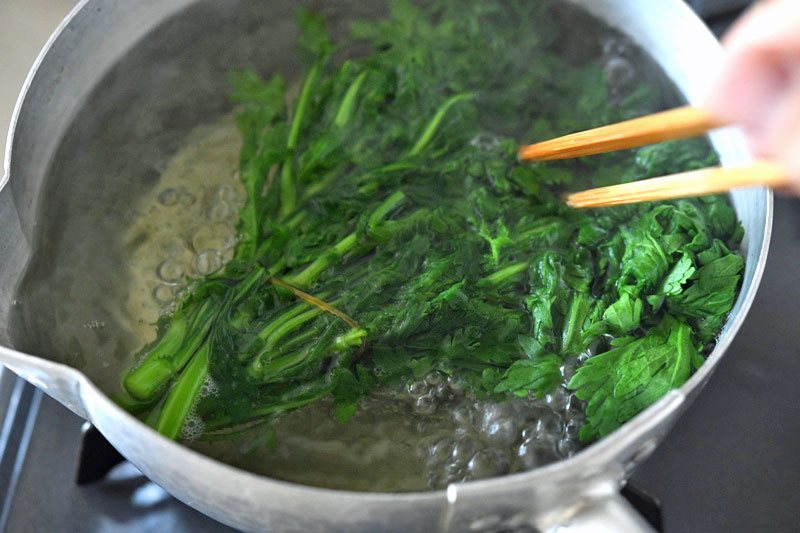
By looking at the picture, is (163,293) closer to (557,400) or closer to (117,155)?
(117,155)

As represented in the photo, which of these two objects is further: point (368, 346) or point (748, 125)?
point (368, 346)

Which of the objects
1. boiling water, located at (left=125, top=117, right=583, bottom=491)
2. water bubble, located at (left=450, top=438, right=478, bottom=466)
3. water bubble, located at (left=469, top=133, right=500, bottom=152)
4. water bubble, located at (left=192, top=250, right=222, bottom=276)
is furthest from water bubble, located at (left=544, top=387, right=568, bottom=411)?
water bubble, located at (left=192, top=250, right=222, bottom=276)

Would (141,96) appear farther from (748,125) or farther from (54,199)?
(748,125)

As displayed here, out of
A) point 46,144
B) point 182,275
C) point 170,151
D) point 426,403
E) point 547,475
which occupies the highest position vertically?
point 46,144

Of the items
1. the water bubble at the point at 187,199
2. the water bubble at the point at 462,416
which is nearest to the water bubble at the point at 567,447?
the water bubble at the point at 462,416

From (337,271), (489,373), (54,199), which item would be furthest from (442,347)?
(54,199)

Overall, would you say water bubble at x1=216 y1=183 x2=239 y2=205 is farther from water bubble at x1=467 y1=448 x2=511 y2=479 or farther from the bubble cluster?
water bubble at x1=467 y1=448 x2=511 y2=479

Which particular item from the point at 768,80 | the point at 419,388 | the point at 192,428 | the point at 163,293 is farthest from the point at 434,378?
the point at 768,80
